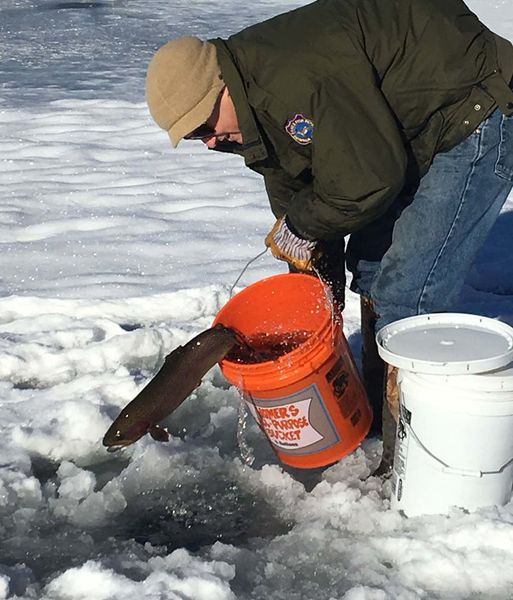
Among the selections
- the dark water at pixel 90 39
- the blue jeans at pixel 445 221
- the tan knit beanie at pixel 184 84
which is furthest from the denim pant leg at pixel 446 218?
the dark water at pixel 90 39

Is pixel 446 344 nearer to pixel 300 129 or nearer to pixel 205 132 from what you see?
pixel 300 129

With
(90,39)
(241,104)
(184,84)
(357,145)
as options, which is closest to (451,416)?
(357,145)

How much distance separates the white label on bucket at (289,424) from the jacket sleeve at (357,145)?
0.59 metres

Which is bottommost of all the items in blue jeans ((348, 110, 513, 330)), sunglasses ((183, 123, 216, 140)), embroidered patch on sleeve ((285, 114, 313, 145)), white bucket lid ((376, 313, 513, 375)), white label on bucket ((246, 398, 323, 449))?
white label on bucket ((246, 398, 323, 449))

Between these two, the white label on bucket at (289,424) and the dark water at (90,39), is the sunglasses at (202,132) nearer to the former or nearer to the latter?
the white label on bucket at (289,424)

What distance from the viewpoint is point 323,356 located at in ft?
8.30

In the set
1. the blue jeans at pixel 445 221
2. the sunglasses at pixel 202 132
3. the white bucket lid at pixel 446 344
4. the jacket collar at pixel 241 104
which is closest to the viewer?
the white bucket lid at pixel 446 344

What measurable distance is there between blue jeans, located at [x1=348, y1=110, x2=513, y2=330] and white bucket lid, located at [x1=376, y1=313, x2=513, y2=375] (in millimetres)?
150

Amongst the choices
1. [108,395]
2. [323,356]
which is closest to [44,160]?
[108,395]

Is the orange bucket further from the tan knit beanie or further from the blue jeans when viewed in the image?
the tan knit beanie

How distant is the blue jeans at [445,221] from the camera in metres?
2.53

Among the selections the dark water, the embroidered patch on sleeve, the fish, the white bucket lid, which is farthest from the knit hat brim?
the dark water

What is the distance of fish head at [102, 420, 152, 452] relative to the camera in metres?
2.53

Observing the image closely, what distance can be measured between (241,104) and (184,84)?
150 millimetres
